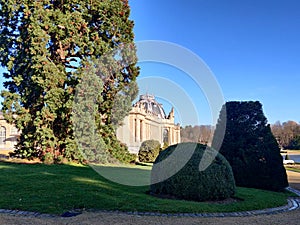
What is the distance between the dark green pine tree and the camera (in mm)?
15945

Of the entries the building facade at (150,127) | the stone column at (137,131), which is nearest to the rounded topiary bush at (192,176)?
the building facade at (150,127)

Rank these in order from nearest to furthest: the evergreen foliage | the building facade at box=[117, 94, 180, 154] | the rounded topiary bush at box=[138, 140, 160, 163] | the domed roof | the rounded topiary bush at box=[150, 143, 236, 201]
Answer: the rounded topiary bush at box=[150, 143, 236, 201] → the evergreen foliage → the rounded topiary bush at box=[138, 140, 160, 163] → the building facade at box=[117, 94, 180, 154] → the domed roof

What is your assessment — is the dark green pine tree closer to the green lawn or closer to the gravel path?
the green lawn

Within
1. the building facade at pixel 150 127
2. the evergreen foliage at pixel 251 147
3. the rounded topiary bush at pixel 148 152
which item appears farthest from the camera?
the building facade at pixel 150 127

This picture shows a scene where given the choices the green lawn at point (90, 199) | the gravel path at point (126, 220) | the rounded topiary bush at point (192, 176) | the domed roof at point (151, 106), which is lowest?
the gravel path at point (126, 220)

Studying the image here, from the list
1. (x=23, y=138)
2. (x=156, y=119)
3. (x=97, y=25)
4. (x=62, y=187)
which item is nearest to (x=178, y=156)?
(x=62, y=187)

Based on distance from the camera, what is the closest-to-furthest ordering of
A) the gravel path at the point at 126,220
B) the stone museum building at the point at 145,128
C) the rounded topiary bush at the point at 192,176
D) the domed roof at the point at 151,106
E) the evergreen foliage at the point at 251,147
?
the gravel path at the point at 126,220 → the rounded topiary bush at the point at 192,176 → the evergreen foliage at the point at 251,147 → the stone museum building at the point at 145,128 → the domed roof at the point at 151,106

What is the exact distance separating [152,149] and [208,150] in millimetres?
16061

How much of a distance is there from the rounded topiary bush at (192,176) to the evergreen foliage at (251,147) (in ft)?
11.4

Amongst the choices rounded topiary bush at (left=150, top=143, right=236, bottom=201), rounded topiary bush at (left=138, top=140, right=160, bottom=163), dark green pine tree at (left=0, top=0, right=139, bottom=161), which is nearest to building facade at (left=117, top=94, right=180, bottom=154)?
rounded topiary bush at (left=138, top=140, right=160, bottom=163)

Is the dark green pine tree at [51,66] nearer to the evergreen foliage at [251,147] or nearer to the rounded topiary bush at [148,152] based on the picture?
the rounded topiary bush at [148,152]

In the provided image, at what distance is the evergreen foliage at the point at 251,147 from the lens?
1076cm

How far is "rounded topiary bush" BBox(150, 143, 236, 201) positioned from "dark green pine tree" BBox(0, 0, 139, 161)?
9.52 meters

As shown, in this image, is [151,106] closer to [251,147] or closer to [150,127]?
[150,127]
